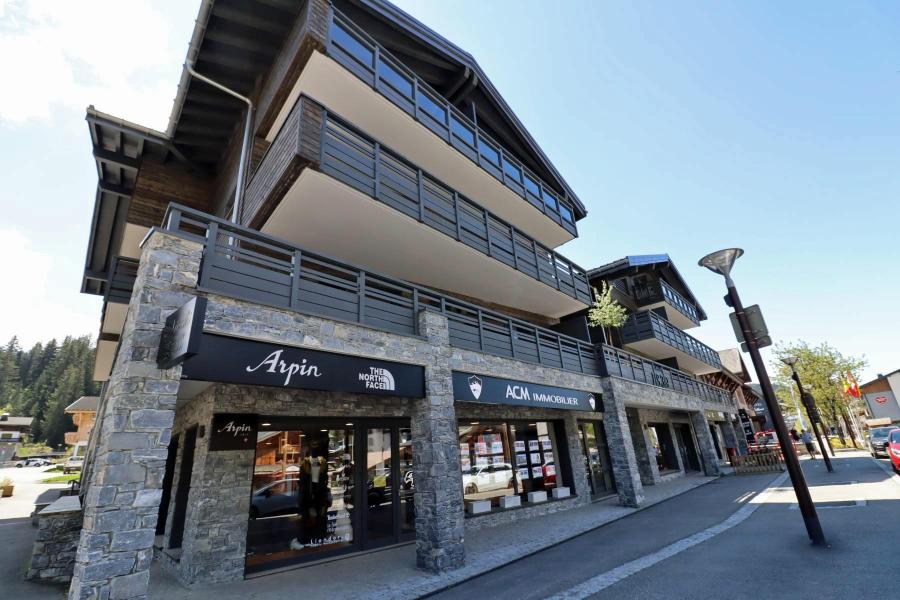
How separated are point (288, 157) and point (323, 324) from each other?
135 inches

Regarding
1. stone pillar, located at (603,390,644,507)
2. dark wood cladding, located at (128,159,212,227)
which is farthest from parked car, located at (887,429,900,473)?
dark wood cladding, located at (128,159,212,227)

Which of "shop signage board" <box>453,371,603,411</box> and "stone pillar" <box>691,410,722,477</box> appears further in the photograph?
"stone pillar" <box>691,410,722,477</box>

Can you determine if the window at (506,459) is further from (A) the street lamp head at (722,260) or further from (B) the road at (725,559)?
(A) the street lamp head at (722,260)

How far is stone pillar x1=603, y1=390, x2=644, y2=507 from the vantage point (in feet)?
43.0

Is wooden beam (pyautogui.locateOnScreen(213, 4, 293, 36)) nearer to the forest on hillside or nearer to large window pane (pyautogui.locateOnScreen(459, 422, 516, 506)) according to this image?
large window pane (pyautogui.locateOnScreen(459, 422, 516, 506))

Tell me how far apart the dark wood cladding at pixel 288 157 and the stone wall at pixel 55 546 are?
22.4 ft

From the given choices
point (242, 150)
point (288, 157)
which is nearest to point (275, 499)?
point (288, 157)

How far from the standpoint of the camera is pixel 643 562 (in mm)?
7090

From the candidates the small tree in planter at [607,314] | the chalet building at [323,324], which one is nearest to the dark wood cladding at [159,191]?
the chalet building at [323,324]

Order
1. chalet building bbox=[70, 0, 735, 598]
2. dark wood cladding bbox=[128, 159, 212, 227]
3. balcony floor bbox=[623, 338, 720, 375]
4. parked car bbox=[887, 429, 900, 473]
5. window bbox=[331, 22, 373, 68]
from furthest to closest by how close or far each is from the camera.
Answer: balcony floor bbox=[623, 338, 720, 375]
parked car bbox=[887, 429, 900, 473]
dark wood cladding bbox=[128, 159, 212, 227]
window bbox=[331, 22, 373, 68]
chalet building bbox=[70, 0, 735, 598]

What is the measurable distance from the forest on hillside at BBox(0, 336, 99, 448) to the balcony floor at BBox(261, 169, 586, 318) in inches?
3411

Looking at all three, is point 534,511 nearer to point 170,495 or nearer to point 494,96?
point 170,495

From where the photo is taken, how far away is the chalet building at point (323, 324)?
5.29m

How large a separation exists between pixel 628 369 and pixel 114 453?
16.5 m
